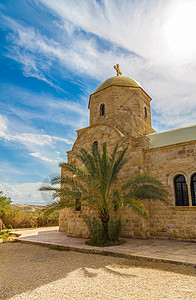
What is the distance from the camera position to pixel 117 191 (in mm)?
7512

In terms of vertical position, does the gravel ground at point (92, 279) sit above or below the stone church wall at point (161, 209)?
below

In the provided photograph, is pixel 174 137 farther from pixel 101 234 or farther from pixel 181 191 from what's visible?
pixel 101 234

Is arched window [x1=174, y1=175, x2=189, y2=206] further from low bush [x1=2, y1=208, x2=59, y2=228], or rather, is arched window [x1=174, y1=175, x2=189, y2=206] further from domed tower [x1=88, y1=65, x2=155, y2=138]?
low bush [x1=2, y1=208, x2=59, y2=228]

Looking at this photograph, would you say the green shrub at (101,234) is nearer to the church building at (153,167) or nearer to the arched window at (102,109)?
the church building at (153,167)

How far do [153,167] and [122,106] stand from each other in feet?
16.0

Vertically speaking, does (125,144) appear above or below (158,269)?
above

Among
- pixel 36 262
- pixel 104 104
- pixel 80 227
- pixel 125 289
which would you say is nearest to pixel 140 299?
pixel 125 289

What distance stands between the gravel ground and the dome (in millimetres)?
10658

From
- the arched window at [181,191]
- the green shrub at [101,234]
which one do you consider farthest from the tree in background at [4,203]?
the arched window at [181,191]

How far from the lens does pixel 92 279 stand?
14.1 ft

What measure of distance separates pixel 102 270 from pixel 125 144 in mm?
6706

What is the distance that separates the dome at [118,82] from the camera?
44.5 ft

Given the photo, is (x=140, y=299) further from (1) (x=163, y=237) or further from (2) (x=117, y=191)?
(1) (x=163, y=237)

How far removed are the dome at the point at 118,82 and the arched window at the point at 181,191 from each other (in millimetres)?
7256
